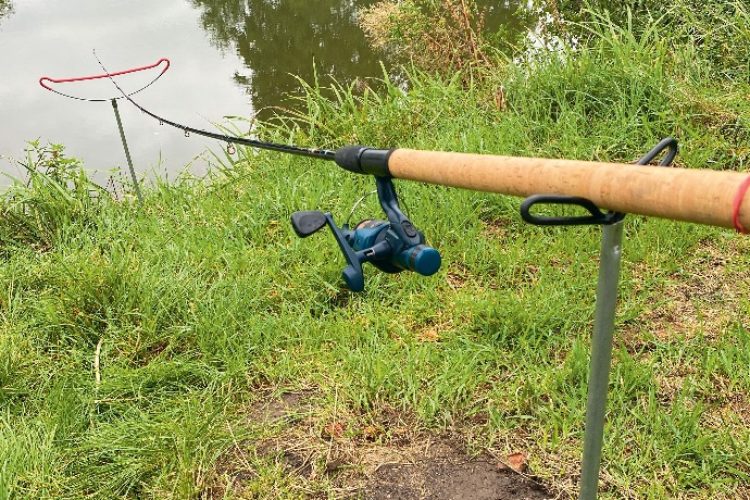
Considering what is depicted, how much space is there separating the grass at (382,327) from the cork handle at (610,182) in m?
0.94

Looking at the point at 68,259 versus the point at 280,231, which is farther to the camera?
the point at 280,231

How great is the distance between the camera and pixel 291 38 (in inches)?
338

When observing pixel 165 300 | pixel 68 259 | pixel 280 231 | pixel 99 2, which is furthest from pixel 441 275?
pixel 99 2

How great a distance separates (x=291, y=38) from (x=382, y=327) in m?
6.96

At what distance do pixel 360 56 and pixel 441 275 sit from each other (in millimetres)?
5748

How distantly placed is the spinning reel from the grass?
71 centimetres

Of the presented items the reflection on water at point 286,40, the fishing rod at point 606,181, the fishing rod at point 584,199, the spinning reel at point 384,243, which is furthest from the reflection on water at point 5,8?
the fishing rod at point 606,181

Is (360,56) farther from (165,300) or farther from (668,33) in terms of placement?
(165,300)

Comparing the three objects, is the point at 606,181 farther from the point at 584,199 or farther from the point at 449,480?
the point at 449,480

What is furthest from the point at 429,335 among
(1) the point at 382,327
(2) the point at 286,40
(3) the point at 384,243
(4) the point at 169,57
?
(2) the point at 286,40

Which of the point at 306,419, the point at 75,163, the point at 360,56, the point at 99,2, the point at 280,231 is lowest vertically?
the point at 306,419

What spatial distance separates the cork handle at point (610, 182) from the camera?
0.74 metres

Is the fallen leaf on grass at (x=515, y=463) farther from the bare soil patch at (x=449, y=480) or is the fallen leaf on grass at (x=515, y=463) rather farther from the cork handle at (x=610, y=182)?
the cork handle at (x=610, y=182)

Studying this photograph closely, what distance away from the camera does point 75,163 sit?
354 cm
